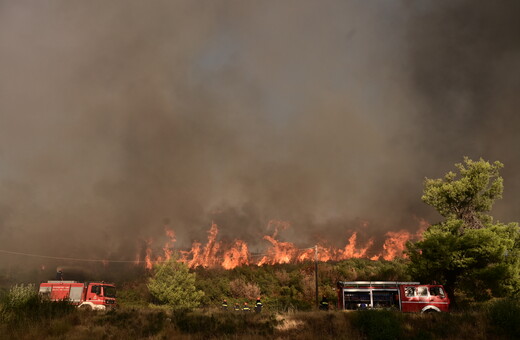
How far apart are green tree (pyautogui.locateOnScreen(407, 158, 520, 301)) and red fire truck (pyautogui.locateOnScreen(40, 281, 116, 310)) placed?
30011 millimetres

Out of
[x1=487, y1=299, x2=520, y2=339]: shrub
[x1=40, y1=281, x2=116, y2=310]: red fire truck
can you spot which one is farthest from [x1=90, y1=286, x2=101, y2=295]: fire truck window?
[x1=487, y1=299, x2=520, y2=339]: shrub

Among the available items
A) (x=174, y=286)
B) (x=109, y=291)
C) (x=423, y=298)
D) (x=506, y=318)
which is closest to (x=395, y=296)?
(x=423, y=298)

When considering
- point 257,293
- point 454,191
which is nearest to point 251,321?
point 454,191

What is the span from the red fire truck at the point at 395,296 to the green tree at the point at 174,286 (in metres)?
31.3

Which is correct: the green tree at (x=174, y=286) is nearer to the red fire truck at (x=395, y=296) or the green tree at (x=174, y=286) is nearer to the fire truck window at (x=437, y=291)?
the red fire truck at (x=395, y=296)

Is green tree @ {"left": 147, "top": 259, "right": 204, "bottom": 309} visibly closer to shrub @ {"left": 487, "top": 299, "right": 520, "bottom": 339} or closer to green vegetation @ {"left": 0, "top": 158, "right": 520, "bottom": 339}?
green vegetation @ {"left": 0, "top": 158, "right": 520, "bottom": 339}

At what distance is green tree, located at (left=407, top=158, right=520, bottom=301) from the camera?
94.0 feet

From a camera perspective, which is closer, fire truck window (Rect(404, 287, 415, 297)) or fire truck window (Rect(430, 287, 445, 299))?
fire truck window (Rect(430, 287, 445, 299))

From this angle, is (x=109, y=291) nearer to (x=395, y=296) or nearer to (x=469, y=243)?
(x=395, y=296)

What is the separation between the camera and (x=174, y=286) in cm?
5553

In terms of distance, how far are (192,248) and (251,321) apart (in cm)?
8679

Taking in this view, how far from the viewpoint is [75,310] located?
68.6ft

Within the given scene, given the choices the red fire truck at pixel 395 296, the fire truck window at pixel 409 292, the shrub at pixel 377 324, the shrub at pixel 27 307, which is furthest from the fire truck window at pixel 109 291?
the fire truck window at pixel 409 292

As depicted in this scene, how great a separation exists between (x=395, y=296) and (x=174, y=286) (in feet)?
121
